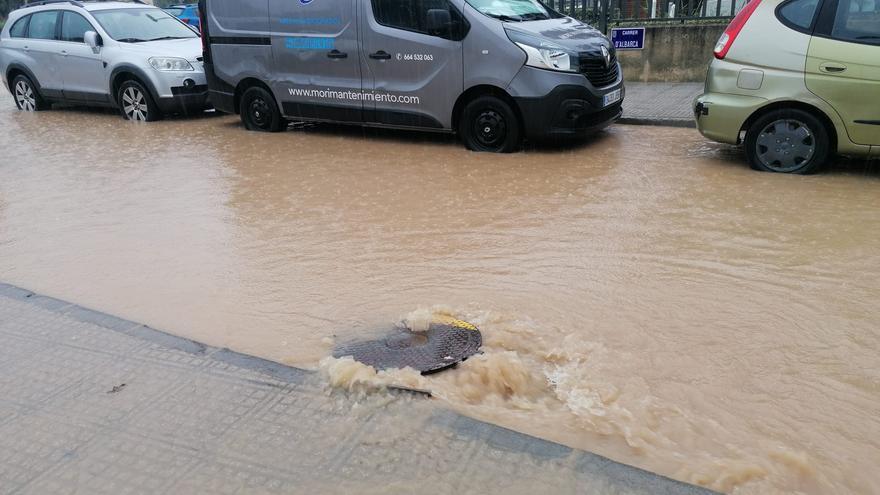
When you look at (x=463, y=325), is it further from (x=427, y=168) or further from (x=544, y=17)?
(x=544, y=17)

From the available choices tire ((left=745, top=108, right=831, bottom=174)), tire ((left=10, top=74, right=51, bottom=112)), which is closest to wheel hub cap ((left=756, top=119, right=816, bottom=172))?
tire ((left=745, top=108, right=831, bottom=174))

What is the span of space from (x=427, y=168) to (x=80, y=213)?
344cm

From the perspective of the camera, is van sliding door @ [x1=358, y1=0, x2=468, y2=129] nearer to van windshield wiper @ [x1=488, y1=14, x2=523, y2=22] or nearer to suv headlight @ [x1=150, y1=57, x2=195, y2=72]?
van windshield wiper @ [x1=488, y1=14, x2=523, y2=22]

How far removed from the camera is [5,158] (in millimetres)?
9602

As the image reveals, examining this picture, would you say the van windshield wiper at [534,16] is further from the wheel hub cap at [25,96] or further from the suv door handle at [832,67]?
the wheel hub cap at [25,96]

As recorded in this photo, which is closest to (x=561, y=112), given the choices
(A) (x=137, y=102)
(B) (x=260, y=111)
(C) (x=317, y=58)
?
(C) (x=317, y=58)

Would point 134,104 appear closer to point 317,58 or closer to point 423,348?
point 317,58

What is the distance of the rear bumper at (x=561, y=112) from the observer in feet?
25.7

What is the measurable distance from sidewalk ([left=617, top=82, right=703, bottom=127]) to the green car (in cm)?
224

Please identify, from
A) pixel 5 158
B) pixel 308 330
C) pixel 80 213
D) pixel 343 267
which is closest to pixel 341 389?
pixel 308 330

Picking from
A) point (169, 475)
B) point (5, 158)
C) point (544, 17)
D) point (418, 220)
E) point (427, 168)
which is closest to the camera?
point (169, 475)

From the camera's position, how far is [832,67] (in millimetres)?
6457

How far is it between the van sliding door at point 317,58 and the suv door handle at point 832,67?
5092 mm

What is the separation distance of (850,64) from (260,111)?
24.0ft
